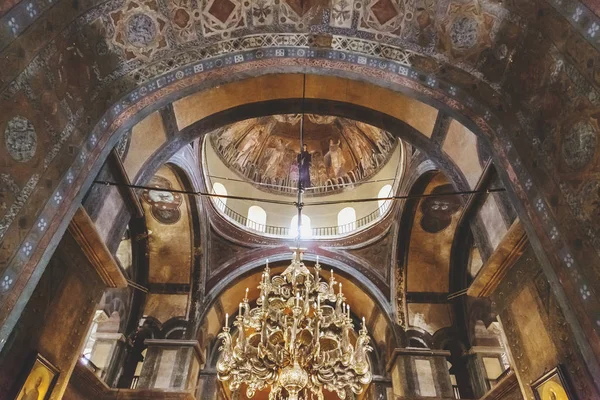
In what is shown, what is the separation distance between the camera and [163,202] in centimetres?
1148

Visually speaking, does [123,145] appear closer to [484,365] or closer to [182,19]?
[182,19]

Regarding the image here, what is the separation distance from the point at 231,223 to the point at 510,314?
31.2 ft

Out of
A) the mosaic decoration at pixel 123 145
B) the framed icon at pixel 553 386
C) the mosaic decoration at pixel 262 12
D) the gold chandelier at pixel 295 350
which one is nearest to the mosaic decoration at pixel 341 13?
the mosaic decoration at pixel 262 12

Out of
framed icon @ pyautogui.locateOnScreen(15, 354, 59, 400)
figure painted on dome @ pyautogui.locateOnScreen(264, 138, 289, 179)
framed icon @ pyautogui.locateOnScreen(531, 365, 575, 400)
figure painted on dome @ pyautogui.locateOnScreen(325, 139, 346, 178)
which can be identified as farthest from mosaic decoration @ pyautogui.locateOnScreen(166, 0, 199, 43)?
figure painted on dome @ pyautogui.locateOnScreen(325, 139, 346, 178)

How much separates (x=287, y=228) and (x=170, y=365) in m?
6.42

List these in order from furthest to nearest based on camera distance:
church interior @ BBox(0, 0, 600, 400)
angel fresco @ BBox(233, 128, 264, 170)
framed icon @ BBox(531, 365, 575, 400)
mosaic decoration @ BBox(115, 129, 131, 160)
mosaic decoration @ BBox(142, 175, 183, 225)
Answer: angel fresco @ BBox(233, 128, 264, 170)
mosaic decoration @ BBox(142, 175, 183, 225)
mosaic decoration @ BBox(115, 129, 131, 160)
framed icon @ BBox(531, 365, 575, 400)
church interior @ BBox(0, 0, 600, 400)

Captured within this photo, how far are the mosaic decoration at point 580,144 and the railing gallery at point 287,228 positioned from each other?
31.6 feet

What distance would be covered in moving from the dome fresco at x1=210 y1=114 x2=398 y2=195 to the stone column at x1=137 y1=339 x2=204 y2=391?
6.43m

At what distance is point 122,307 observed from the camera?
448 inches

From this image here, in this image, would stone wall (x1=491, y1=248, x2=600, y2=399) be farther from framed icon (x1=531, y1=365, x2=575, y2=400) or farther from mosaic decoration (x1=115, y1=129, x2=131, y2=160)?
mosaic decoration (x1=115, y1=129, x2=131, y2=160)

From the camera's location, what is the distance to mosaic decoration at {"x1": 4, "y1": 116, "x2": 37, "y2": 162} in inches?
152

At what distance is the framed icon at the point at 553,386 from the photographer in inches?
182

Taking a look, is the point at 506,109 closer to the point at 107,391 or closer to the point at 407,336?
the point at 407,336

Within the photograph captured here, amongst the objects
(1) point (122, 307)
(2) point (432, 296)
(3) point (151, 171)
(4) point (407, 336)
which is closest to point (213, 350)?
(1) point (122, 307)
